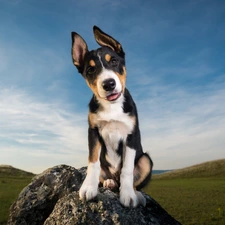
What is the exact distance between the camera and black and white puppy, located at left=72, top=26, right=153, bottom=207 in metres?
4.20

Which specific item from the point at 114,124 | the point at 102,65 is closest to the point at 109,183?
the point at 114,124

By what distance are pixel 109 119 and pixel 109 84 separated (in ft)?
1.83

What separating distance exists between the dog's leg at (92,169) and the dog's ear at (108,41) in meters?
1.21

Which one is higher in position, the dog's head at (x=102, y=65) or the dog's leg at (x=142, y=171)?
the dog's head at (x=102, y=65)

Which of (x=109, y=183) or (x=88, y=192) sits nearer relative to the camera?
(x=88, y=192)

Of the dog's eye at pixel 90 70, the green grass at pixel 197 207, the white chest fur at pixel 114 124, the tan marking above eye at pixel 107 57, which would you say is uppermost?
the tan marking above eye at pixel 107 57

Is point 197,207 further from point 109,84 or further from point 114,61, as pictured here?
point 109,84

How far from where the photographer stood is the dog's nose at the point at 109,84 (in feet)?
12.9

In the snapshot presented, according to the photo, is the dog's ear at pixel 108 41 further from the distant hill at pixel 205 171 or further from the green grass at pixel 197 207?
the distant hill at pixel 205 171

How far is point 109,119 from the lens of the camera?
14.0 ft

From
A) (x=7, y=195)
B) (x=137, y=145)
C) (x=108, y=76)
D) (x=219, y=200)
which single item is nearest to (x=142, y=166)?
(x=137, y=145)

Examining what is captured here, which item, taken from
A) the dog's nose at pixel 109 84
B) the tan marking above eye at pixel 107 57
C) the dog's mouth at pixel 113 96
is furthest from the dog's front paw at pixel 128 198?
the tan marking above eye at pixel 107 57

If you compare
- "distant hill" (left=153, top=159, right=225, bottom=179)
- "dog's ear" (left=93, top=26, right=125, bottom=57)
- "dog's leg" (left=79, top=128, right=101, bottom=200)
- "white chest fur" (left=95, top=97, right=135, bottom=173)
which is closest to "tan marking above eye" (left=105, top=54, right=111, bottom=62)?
"dog's ear" (left=93, top=26, right=125, bottom=57)

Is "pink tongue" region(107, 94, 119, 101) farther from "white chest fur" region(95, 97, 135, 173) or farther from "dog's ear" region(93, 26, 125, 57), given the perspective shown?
"dog's ear" region(93, 26, 125, 57)
